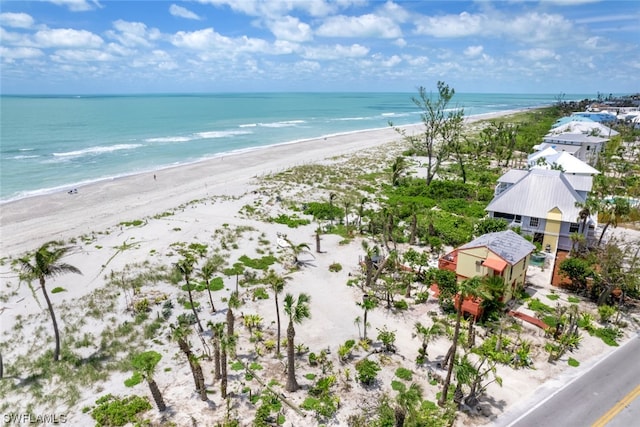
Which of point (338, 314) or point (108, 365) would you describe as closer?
point (108, 365)

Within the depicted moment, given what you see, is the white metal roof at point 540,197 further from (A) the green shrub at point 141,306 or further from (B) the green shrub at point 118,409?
(B) the green shrub at point 118,409

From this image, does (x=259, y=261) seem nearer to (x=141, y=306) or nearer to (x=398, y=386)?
(x=141, y=306)

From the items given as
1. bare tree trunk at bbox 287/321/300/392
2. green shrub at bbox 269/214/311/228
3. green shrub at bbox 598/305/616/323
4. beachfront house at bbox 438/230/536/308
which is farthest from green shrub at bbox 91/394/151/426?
green shrub at bbox 598/305/616/323

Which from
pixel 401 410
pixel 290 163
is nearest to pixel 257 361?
pixel 401 410

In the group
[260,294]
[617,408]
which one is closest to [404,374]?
[617,408]

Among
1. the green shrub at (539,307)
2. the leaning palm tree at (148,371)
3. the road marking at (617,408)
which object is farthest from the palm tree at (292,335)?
the green shrub at (539,307)

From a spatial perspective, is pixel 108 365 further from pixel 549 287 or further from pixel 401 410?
pixel 549 287
